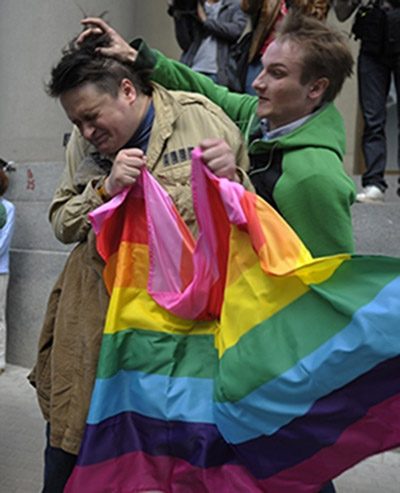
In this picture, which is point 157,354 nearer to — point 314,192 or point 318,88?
point 314,192

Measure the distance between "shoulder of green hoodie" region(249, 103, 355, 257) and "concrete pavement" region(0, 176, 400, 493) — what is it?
6.36 ft

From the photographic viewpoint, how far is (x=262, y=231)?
62.9 inches

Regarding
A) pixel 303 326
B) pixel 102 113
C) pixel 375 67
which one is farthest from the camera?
pixel 375 67

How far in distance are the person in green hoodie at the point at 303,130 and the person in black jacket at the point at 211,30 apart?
7.93ft

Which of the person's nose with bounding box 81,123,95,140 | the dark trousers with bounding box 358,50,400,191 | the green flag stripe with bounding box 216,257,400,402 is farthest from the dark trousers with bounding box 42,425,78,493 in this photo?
the dark trousers with bounding box 358,50,400,191

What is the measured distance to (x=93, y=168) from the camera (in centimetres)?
193

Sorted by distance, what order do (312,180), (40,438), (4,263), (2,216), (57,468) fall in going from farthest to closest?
(4,263), (2,216), (40,438), (57,468), (312,180)

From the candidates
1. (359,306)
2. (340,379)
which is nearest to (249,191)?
(359,306)

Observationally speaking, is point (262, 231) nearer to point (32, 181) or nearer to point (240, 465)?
point (240, 465)

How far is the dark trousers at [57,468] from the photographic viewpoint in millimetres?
1896

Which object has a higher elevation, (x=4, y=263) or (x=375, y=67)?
(x=375, y=67)

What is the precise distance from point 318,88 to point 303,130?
170mm

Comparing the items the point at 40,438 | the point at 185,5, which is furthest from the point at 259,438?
the point at 185,5

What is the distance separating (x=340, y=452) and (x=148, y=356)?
0.62m
